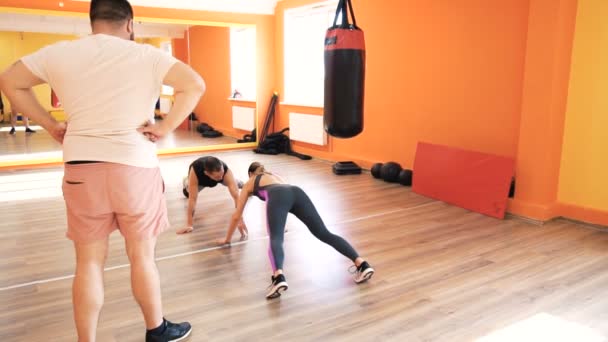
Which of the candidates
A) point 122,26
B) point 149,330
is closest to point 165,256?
point 149,330

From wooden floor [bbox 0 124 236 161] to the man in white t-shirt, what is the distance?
17.2ft

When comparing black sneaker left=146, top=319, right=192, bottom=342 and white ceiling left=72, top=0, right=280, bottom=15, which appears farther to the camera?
white ceiling left=72, top=0, right=280, bottom=15

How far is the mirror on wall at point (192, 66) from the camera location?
20.3ft

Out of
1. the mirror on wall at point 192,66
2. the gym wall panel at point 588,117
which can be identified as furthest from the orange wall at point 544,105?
the mirror on wall at point 192,66

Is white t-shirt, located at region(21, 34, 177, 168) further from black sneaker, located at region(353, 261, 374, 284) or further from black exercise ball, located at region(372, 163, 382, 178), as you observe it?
black exercise ball, located at region(372, 163, 382, 178)

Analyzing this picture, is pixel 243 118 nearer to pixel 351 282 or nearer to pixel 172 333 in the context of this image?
pixel 351 282

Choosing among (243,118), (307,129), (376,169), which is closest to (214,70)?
(243,118)

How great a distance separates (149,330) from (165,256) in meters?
1.19

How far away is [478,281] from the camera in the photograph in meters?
2.60

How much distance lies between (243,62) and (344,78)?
4989 mm

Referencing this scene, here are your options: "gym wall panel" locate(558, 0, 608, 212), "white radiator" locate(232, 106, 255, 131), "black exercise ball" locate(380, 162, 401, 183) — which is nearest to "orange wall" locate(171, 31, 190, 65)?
"white radiator" locate(232, 106, 255, 131)

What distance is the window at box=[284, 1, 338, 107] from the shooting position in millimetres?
6395

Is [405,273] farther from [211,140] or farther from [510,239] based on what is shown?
[211,140]

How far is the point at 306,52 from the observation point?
675cm
